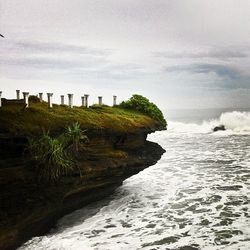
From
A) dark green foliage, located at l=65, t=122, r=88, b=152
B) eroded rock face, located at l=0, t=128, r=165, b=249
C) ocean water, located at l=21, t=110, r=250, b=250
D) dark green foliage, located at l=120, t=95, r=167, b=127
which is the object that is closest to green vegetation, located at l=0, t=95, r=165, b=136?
eroded rock face, located at l=0, t=128, r=165, b=249

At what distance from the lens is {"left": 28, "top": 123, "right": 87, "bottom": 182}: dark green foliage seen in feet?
40.1

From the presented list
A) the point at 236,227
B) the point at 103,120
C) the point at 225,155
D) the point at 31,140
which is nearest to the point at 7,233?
the point at 31,140

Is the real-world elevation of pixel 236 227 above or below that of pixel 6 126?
below

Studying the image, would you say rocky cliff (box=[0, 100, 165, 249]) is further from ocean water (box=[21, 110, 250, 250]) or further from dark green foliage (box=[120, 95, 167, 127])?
dark green foliage (box=[120, 95, 167, 127])

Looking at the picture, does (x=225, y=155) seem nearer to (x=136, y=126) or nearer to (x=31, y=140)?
(x=136, y=126)

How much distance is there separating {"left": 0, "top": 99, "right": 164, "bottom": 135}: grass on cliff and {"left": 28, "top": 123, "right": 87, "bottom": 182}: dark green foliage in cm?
56

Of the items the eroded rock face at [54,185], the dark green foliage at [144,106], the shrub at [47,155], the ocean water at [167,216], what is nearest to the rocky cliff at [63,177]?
the eroded rock face at [54,185]

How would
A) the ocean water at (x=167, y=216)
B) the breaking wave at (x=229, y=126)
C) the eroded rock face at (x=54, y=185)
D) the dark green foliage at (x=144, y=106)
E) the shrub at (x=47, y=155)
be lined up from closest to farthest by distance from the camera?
1. the eroded rock face at (x=54, y=185)
2. the ocean water at (x=167, y=216)
3. the shrub at (x=47, y=155)
4. the dark green foliage at (x=144, y=106)
5. the breaking wave at (x=229, y=126)

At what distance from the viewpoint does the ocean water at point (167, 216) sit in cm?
1163

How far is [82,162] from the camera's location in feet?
47.1

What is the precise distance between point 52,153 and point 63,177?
159 cm

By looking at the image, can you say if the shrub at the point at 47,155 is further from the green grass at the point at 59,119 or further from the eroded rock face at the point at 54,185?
the green grass at the point at 59,119

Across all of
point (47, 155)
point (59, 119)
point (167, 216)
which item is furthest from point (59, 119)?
point (167, 216)

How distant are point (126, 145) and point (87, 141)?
3122 mm
